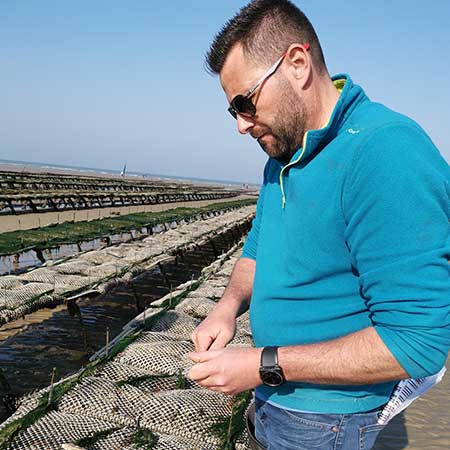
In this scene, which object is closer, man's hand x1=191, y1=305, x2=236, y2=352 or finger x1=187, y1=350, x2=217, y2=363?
finger x1=187, y1=350, x2=217, y2=363

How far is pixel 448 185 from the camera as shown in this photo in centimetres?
135

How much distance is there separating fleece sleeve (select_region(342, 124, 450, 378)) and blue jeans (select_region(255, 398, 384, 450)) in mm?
350

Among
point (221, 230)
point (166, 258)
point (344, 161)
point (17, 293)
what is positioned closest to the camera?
point (344, 161)

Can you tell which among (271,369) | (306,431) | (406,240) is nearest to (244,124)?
(406,240)

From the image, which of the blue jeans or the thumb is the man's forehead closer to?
the thumb

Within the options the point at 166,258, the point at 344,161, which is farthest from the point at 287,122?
the point at 166,258

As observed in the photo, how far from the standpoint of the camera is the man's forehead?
1.56 metres

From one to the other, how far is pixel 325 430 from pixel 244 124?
98 centimetres

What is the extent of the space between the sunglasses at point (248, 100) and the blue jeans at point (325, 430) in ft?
3.14

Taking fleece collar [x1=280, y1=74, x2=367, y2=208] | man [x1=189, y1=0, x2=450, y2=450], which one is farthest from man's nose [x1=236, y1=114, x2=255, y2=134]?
fleece collar [x1=280, y1=74, x2=367, y2=208]

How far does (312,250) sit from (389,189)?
0.31 m

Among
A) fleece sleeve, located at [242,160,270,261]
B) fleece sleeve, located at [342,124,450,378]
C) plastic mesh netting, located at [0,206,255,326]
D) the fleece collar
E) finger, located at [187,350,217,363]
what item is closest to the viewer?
fleece sleeve, located at [342,124,450,378]

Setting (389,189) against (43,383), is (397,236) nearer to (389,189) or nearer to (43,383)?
(389,189)

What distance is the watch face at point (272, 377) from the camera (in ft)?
4.89
